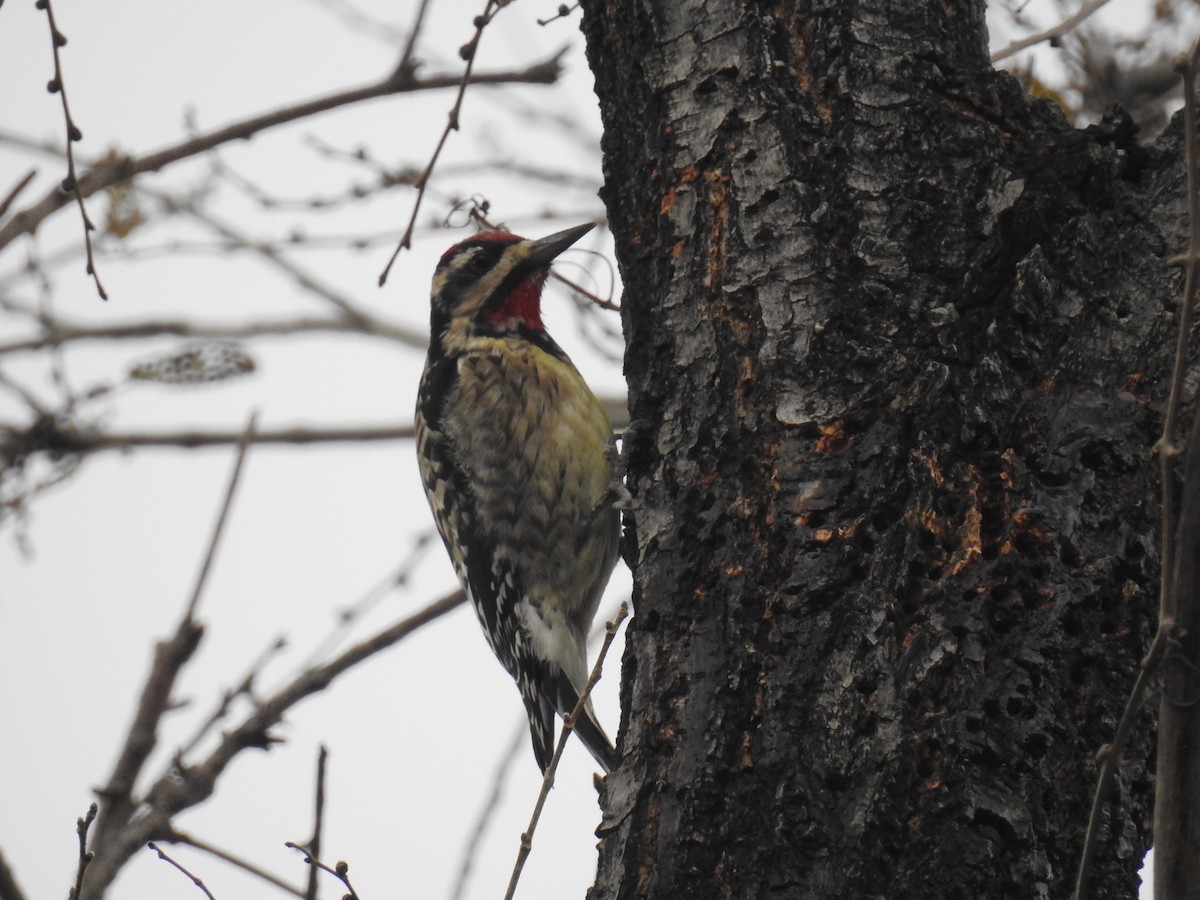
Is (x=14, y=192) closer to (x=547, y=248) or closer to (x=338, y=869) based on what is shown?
(x=338, y=869)

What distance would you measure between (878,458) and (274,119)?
5.67 ft

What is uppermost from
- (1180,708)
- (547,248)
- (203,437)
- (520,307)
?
(547,248)

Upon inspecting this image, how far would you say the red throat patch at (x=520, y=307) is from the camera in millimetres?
4934

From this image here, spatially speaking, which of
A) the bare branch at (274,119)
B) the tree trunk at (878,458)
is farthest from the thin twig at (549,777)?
the bare branch at (274,119)

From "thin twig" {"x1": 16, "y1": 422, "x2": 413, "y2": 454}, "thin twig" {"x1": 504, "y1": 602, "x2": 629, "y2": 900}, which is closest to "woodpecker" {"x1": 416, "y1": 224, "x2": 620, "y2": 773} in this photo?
"thin twig" {"x1": 16, "y1": 422, "x2": 413, "y2": 454}

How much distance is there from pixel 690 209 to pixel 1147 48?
115 inches

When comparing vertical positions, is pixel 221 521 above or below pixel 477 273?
below

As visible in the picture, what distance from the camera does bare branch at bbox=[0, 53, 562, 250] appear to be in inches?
114

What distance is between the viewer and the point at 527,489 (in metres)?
4.55

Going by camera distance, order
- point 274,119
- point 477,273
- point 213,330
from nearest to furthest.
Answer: point 274,119, point 477,273, point 213,330

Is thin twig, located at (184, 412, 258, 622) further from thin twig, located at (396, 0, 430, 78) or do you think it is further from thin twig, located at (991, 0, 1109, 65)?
thin twig, located at (991, 0, 1109, 65)

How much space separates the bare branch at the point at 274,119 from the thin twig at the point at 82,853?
1281 millimetres

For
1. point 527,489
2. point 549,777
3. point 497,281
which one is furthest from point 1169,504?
point 497,281

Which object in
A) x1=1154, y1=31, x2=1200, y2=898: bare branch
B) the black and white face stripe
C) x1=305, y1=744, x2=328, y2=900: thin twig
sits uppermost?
the black and white face stripe
